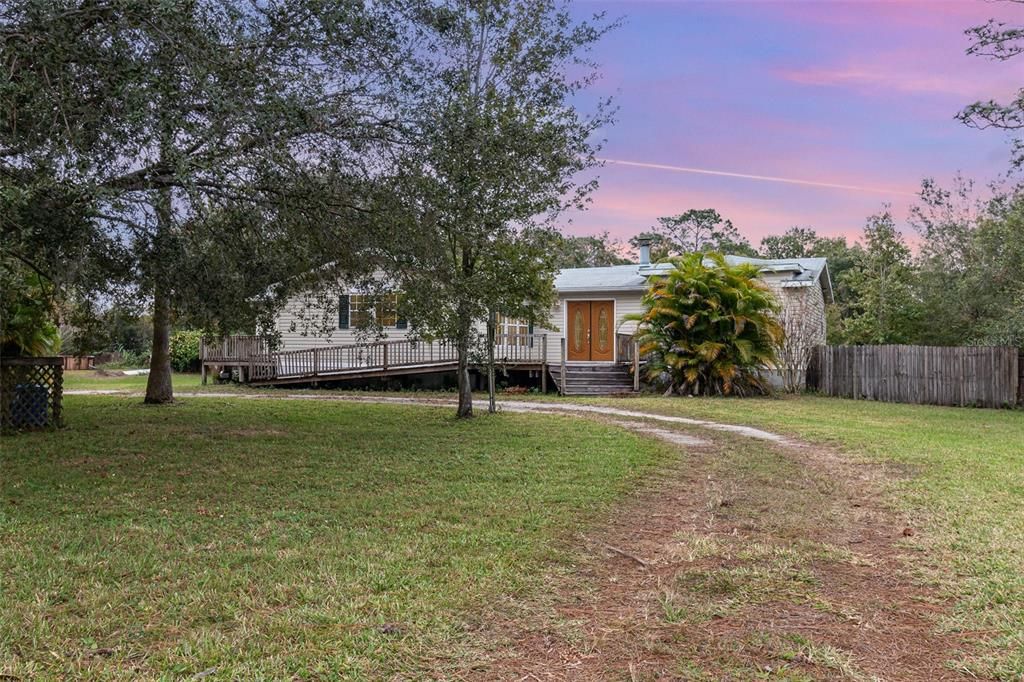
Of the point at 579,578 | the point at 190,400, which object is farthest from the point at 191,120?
the point at 190,400

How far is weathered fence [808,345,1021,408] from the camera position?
15.6 metres

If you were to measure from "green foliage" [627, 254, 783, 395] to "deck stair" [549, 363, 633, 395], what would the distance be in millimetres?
1240

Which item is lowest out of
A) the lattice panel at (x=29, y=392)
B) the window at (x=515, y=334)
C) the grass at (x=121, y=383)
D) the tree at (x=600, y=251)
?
the grass at (x=121, y=383)

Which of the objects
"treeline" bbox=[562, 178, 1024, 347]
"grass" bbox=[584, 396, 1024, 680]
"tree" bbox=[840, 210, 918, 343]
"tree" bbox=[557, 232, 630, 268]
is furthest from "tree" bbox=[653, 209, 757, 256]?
"grass" bbox=[584, 396, 1024, 680]

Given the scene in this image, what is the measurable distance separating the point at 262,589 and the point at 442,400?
13192 millimetres

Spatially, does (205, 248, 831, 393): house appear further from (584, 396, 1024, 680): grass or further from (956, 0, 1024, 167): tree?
(956, 0, 1024, 167): tree

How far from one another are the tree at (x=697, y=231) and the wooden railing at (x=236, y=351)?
28.3 meters

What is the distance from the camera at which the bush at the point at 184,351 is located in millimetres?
28375

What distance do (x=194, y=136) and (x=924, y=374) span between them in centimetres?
1634

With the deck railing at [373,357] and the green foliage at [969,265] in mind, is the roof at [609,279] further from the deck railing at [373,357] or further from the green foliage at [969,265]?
the green foliage at [969,265]

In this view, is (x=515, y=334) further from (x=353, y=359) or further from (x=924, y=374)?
(x=924, y=374)

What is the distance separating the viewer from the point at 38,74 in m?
5.77

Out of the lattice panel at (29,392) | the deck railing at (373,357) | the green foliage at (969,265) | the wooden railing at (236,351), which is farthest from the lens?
the wooden railing at (236,351)

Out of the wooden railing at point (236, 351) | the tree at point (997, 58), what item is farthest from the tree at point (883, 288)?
the wooden railing at point (236, 351)
